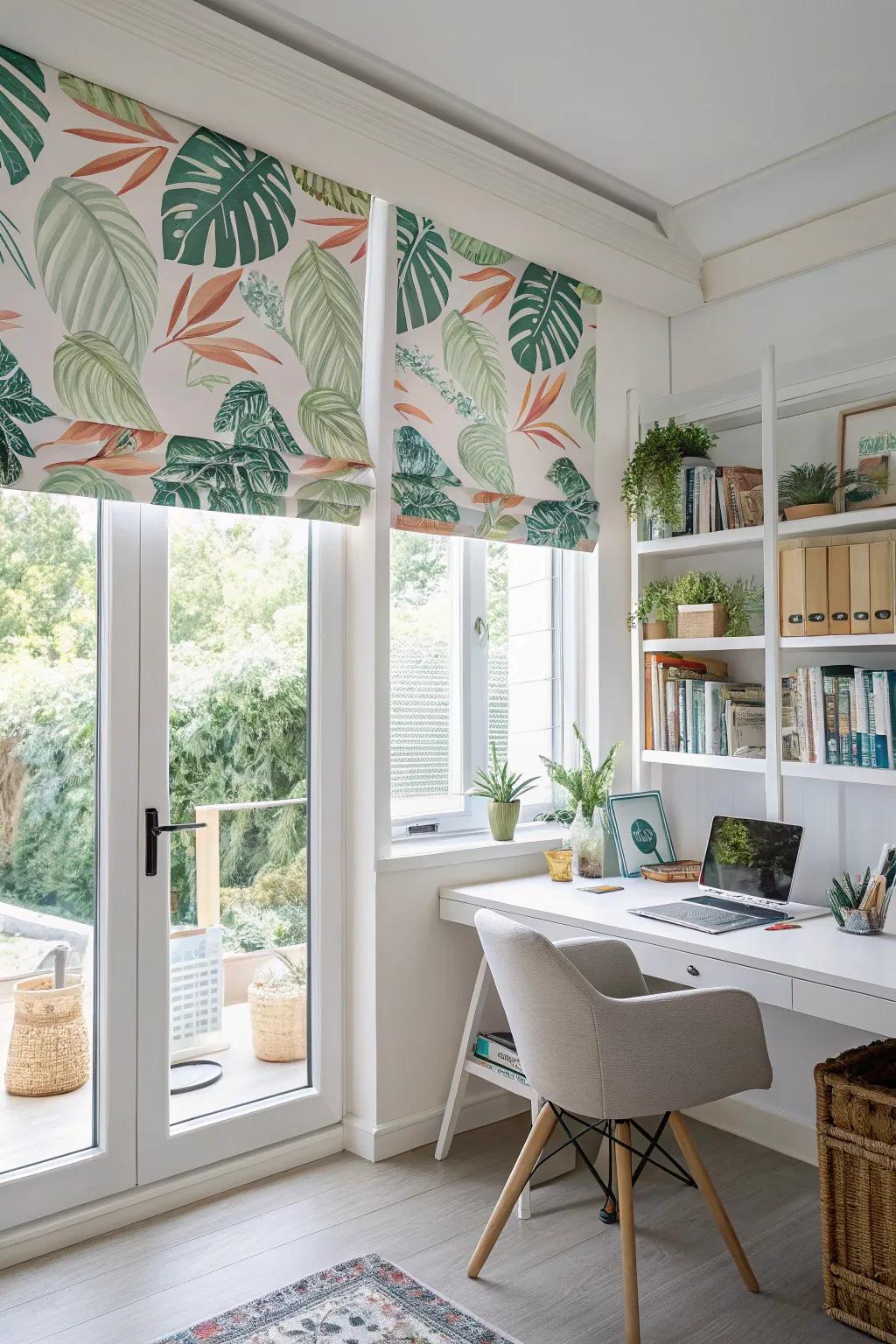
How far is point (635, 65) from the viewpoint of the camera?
2.45 meters

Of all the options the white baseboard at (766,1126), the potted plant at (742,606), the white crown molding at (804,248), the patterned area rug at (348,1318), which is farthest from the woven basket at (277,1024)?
the white crown molding at (804,248)

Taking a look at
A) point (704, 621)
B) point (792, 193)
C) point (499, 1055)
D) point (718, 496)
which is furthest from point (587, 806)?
point (792, 193)

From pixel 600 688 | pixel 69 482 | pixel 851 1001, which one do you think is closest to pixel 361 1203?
pixel 851 1001

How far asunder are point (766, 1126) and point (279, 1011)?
147cm

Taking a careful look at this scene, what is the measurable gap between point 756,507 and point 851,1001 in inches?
61.3

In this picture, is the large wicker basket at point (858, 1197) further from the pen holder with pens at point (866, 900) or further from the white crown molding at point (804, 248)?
the white crown molding at point (804, 248)

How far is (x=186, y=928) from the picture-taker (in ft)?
8.56

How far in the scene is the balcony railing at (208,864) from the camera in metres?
2.64

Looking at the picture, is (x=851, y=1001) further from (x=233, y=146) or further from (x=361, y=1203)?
(x=233, y=146)

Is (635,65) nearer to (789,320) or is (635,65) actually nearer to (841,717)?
(789,320)

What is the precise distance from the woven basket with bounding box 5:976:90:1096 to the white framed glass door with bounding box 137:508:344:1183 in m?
0.15

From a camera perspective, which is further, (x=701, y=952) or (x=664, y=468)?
(x=664, y=468)

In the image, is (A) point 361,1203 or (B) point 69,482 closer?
(B) point 69,482

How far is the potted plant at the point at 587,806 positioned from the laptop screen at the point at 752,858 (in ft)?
1.09
